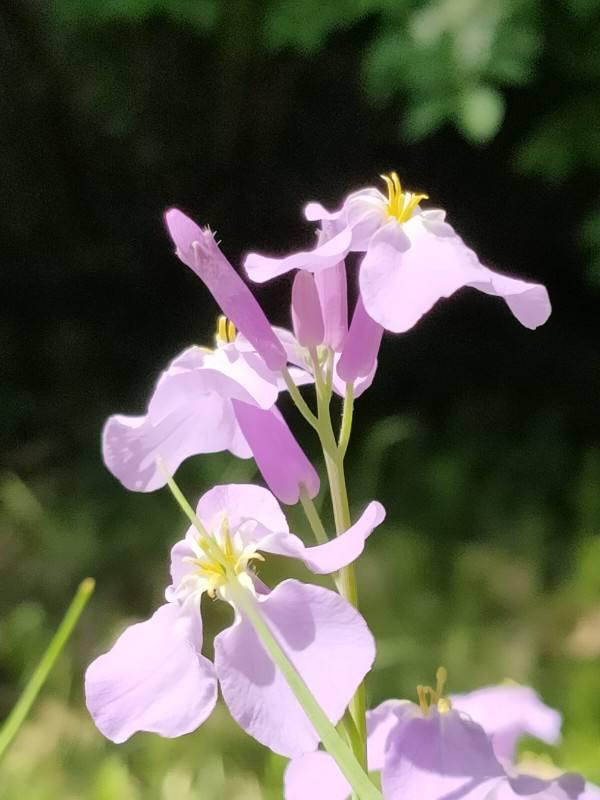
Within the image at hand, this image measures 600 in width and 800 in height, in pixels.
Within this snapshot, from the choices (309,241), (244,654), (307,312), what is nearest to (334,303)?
(307,312)

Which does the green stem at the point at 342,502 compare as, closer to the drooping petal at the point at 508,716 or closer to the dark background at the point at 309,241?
the drooping petal at the point at 508,716

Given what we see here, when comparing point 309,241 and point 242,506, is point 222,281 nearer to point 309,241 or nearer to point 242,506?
point 242,506

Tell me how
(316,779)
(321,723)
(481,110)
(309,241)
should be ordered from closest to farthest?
(321,723), (316,779), (481,110), (309,241)

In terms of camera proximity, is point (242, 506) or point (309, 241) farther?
point (309, 241)

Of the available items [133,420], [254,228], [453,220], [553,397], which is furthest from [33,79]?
[133,420]

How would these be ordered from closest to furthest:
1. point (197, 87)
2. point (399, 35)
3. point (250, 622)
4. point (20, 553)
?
point (250, 622) < point (399, 35) < point (20, 553) < point (197, 87)

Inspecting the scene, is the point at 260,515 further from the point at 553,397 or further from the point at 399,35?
the point at 553,397
